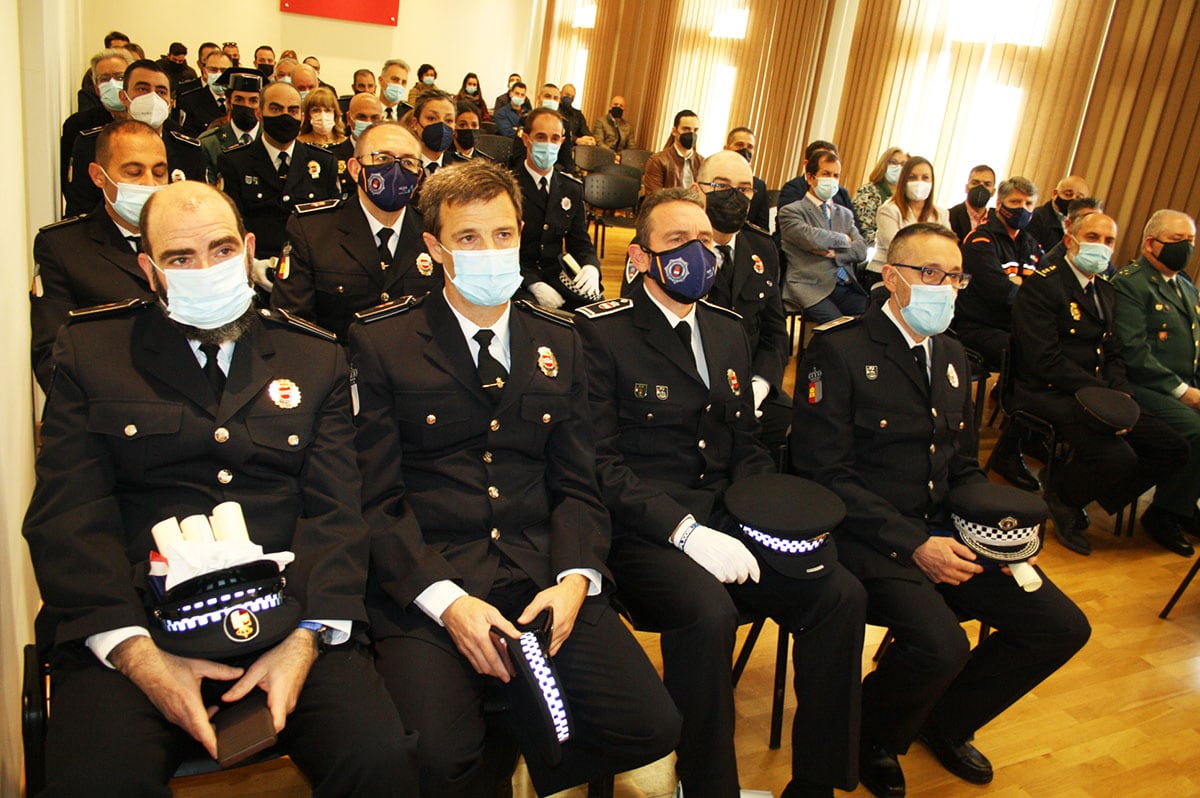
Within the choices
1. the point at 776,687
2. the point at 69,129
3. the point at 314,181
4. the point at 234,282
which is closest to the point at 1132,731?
the point at 776,687

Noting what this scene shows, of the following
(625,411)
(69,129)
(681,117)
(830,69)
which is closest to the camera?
(625,411)

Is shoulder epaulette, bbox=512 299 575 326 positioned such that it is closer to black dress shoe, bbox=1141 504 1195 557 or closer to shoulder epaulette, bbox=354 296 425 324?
shoulder epaulette, bbox=354 296 425 324

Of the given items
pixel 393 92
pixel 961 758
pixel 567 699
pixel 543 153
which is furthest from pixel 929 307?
pixel 393 92

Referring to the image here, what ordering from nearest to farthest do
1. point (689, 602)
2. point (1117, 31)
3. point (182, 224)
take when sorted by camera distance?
point (182, 224) < point (689, 602) < point (1117, 31)

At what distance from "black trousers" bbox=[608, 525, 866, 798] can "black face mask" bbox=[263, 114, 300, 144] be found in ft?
11.0

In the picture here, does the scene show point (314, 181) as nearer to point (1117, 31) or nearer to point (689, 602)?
point (689, 602)

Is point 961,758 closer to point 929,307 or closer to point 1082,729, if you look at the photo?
point 1082,729

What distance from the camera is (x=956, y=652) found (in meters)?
2.17

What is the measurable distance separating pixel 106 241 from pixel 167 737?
1.78 m

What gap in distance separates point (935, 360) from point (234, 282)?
2065 mm

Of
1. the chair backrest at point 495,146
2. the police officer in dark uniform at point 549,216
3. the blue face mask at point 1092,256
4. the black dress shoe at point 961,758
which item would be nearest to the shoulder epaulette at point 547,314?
the black dress shoe at point 961,758

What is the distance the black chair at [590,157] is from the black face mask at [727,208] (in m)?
5.49

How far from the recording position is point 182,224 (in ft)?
5.69

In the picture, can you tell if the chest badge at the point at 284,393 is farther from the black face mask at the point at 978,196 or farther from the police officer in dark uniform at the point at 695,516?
the black face mask at the point at 978,196
